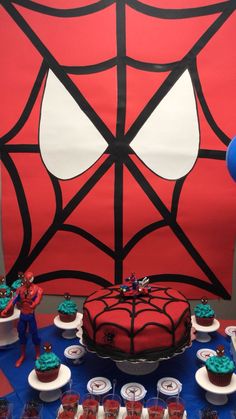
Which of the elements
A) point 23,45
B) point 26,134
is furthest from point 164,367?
point 23,45

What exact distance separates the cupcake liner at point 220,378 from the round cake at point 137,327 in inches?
9.6

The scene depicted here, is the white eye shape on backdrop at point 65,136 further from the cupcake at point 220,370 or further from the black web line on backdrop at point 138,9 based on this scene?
the cupcake at point 220,370

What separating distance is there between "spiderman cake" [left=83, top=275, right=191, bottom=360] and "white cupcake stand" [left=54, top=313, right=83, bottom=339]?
354 mm

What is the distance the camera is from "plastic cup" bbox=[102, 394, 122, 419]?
2.08m

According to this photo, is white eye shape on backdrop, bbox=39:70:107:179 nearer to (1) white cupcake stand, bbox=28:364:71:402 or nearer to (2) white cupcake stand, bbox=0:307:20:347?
(2) white cupcake stand, bbox=0:307:20:347

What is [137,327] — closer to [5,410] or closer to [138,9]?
[5,410]

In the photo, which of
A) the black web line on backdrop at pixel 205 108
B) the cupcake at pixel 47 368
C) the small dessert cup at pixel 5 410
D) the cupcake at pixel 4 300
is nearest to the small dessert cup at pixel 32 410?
the small dessert cup at pixel 5 410

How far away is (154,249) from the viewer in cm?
332

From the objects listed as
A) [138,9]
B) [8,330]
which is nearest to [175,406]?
[8,330]

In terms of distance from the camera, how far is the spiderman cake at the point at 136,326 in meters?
2.36

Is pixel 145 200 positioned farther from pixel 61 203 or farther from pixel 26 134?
pixel 26 134

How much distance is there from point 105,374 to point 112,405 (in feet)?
1.42

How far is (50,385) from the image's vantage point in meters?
2.27

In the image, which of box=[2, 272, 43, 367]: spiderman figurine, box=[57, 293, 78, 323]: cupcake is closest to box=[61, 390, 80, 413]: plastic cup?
box=[2, 272, 43, 367]: spiderman figurine
